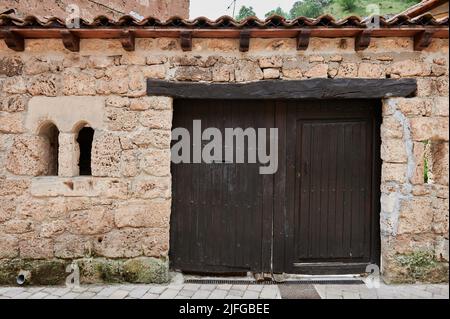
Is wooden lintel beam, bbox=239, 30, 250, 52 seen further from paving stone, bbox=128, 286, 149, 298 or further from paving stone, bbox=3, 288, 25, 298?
paving stone, bbox=3, 288, 25, 298

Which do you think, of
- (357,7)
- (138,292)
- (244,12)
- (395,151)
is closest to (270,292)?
(138,292)

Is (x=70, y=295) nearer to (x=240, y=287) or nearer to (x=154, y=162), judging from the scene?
(x=154, y=162)

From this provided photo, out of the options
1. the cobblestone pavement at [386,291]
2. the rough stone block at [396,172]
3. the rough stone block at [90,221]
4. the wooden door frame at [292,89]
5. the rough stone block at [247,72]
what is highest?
the rough stone block at [247,72]

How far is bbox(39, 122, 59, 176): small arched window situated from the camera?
148 inches

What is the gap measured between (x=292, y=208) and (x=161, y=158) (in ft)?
5.40

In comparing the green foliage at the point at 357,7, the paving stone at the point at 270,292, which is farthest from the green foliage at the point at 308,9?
the paving stone at the point at 270,292

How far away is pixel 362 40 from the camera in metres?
3.41

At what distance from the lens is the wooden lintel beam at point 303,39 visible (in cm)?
333

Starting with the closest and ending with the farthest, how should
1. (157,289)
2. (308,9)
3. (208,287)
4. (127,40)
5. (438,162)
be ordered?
(127,40)
(157,289)
(208,287)
(438,162)
(308,9)

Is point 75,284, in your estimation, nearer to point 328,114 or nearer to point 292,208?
point 292,208

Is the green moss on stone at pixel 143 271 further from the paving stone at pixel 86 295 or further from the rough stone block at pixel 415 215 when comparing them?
the rough stone block at pixel 415 215

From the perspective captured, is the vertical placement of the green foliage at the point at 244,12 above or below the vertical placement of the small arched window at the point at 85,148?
above

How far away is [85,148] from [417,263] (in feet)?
13.6

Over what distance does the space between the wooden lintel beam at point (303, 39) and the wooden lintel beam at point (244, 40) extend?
542mm
